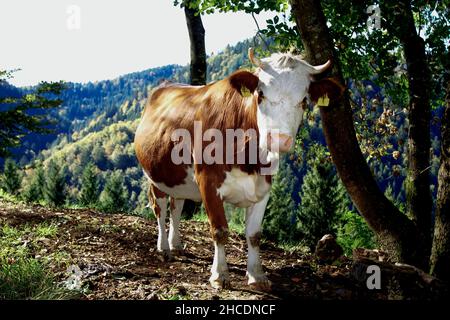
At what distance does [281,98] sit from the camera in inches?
185

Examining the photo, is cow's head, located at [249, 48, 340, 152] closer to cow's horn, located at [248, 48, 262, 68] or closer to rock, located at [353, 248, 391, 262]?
cow's horn, located at [248, 48, 262, 68]

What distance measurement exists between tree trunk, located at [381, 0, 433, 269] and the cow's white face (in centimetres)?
275

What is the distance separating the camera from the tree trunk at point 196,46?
11500mm

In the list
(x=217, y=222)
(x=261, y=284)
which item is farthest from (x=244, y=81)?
(x=261, y=284)

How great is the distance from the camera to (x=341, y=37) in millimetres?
7422

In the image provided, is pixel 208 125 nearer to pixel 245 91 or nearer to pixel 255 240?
pixel 245 91

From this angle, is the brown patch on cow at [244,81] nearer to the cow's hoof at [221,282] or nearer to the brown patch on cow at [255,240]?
the brown patch on cow at [255,240]


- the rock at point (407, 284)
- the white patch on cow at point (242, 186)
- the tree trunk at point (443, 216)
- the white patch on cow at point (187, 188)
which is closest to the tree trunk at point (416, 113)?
the tree trunk at point (443, 216)

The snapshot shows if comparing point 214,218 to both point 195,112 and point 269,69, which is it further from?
point 269,69

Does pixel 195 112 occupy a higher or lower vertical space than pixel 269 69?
lower

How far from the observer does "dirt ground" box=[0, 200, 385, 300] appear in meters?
A: 5.28

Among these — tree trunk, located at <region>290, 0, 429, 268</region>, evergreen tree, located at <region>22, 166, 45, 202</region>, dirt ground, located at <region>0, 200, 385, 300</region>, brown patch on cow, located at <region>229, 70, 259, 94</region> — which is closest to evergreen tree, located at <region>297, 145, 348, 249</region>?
evergreen tree, located at <region>22, 166, 45, 202</region>
